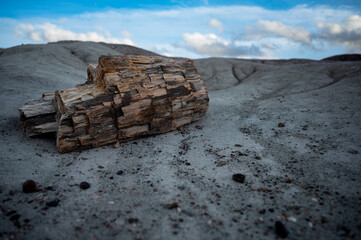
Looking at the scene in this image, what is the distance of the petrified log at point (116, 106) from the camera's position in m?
7.68

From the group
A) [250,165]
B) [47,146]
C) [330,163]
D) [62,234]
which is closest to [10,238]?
[62,234]

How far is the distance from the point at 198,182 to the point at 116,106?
4900 mm

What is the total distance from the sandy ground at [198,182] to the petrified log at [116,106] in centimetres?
62

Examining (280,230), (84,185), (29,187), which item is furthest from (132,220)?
(280,230)

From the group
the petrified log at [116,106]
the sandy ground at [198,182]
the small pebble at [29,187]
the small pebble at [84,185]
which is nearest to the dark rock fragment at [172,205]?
the sandy ground at [198,182]

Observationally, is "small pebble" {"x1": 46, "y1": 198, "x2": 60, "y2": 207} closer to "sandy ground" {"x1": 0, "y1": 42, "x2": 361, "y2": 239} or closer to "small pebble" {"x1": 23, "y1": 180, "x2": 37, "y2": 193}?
"sandy ground" {"x1": 0, "y1": 42, "x2": 361, "y2": 239}

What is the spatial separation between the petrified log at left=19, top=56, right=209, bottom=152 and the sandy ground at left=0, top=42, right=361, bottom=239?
616mm

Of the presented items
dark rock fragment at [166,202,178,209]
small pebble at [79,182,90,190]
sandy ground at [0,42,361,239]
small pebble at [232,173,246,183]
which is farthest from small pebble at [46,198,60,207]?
small pebble at [232,173,246,183]

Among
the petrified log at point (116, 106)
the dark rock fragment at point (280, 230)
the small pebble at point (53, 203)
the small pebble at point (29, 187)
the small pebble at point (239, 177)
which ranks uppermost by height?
the petrified log at point (116, 106)

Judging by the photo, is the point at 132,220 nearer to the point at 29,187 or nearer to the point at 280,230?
the point at 29,187

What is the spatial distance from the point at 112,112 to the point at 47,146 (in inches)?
122

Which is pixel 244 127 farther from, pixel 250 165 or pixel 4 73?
pixel 4 73

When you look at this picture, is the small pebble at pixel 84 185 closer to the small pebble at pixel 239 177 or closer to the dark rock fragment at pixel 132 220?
the dark rock fragment at pixel 132 220

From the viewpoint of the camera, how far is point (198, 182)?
582cm
